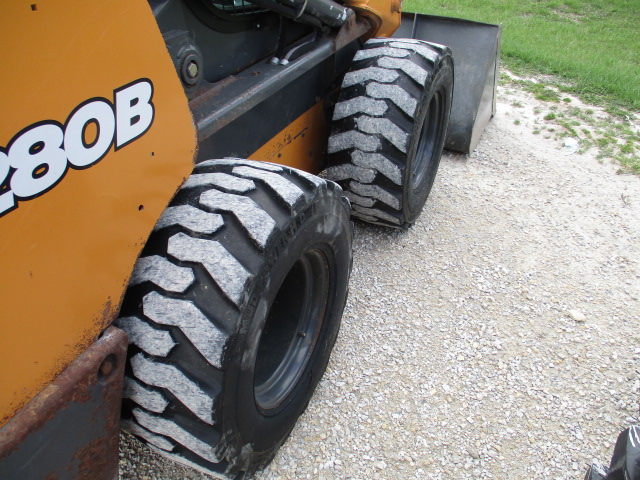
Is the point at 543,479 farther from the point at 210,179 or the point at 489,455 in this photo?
the point at 210,179

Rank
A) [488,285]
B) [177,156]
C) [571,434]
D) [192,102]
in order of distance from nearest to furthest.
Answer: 1. [177,156]
2. [192,102]
3. [571,434]
4. [488,285]

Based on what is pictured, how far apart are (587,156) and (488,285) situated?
1.84 metres

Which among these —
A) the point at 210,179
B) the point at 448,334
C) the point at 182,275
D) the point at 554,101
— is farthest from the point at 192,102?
the point at 554,101

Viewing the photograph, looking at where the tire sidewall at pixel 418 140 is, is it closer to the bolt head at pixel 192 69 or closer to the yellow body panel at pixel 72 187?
the bolt head at pixel 192 69

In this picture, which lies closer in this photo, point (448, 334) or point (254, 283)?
point (254, 283)

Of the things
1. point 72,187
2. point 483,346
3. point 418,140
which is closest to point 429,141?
point 418,140

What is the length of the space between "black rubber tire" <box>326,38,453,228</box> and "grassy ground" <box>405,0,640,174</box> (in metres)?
2.11

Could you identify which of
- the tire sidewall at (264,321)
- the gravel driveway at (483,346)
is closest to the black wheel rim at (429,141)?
the gravel driveway at (483,346)

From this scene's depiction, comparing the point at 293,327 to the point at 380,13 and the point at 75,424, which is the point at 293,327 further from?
the point at 380,13

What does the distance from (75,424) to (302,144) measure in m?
1.70

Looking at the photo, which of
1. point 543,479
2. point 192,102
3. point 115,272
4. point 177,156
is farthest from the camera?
point 543,479

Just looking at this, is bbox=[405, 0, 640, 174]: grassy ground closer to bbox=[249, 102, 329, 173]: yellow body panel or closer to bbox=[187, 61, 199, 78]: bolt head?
bbox=[249, 102, 329, 173]: yellow body panel

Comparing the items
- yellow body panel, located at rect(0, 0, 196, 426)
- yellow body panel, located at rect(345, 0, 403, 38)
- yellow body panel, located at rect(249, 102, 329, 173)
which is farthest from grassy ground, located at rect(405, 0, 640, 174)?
yellow body panel, located at rect(0, 0, 196, 426)

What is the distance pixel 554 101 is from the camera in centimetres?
500
